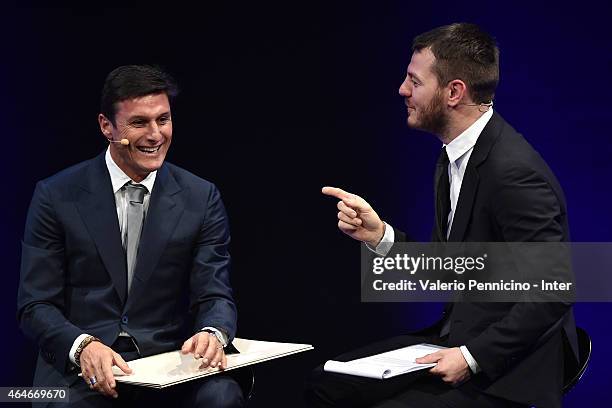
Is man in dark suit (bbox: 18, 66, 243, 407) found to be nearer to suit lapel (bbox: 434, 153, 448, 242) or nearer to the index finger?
the index finger

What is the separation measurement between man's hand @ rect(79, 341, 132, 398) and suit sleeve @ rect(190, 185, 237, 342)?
Result: 339 millimetres

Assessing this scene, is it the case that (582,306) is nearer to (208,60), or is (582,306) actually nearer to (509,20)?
(509,20)

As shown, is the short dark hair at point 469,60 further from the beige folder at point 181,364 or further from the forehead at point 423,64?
the beige folder at point 181,364

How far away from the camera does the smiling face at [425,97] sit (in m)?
2.91

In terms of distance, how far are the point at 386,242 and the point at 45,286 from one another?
107 cm

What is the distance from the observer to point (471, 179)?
2777 mm

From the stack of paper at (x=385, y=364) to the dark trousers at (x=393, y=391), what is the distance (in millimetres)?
58

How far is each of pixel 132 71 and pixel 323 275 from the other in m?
1.35

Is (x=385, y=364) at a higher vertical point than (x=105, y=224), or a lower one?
lower

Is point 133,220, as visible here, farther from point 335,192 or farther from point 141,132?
point 335,192

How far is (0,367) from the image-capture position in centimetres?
375

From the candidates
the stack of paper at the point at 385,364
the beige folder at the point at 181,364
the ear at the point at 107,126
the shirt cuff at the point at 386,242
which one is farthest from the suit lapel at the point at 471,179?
the ear at the point at 107,126

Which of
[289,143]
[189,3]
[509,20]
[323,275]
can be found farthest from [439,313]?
[189,3]

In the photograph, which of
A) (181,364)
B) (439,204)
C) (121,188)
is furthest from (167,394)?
(439,204)
